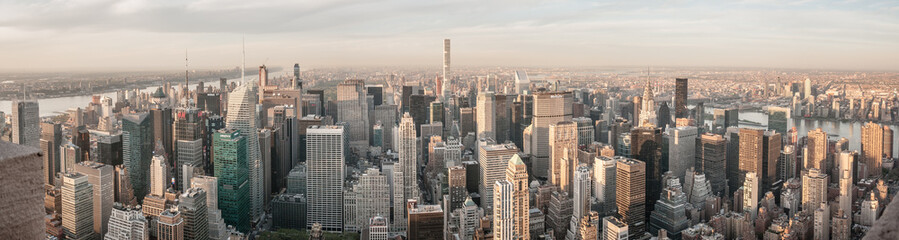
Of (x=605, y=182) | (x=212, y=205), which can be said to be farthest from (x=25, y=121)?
(x=605, y=182)

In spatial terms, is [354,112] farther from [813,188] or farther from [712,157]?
[813,188]

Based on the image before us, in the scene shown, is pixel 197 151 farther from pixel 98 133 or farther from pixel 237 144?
pixel 98 133

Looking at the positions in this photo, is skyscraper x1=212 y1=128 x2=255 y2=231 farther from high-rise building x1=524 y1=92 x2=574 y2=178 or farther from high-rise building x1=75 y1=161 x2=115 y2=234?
high-rise building x1=524 y1=92 x2=574 y2=178

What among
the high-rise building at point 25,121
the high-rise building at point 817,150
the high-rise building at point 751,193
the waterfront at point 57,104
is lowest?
the high-rise building at point 751,193

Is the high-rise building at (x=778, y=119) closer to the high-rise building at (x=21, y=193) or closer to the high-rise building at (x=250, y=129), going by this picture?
the high-rise building at (x=250, y=129)

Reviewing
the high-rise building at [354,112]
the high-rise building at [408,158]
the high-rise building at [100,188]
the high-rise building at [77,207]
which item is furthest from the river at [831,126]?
the high-rise building at [77,207]

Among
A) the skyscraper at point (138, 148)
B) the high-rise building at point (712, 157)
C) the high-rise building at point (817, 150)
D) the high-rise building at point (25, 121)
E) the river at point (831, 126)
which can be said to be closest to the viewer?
the high-rise building at point (25, 121)

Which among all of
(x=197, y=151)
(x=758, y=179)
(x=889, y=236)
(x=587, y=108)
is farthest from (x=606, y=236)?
(x=889, y=236)
